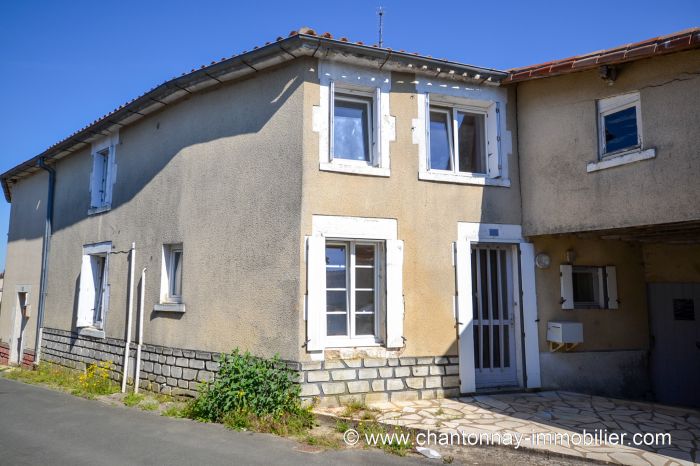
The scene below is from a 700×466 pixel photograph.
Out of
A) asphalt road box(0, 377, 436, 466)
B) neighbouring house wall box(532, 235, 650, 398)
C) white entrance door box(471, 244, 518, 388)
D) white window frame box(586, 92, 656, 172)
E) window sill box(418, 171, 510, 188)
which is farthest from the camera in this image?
neighbouring house wall box(532, 235, 650, 398)

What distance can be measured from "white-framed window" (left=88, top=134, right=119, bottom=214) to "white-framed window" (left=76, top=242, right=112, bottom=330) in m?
0.96

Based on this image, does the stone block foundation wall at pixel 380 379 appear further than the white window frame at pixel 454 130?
No

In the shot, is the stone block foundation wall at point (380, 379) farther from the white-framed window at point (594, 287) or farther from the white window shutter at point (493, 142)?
the white window shutter at point (493, 142)

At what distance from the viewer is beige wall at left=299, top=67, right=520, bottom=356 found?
741 cm

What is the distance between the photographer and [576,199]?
7926mm

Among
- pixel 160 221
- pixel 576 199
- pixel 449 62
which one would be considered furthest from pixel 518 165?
pixel 160 221

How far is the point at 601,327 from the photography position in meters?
8.97

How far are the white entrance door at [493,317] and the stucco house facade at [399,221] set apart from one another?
0.03 m

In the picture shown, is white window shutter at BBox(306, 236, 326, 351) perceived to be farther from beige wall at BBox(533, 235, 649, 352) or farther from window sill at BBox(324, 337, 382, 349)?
beige wall at BBox(533, 235, 649, 352)

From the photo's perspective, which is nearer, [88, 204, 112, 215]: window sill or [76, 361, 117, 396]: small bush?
[76, 361, 117, 396]: small bush

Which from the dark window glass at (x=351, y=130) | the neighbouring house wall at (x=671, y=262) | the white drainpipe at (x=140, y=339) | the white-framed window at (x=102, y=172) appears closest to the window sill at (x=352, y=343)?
the dark window glass at (x=351, y=130)

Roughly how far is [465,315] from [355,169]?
286cm

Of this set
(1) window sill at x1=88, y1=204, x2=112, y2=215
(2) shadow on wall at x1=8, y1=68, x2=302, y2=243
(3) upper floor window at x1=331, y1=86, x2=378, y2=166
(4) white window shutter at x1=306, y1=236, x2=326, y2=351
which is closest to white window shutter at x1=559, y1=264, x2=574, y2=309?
(3) upper floor window at x1=331, y1=86, x2=378, y2=166

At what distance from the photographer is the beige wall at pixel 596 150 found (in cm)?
670
